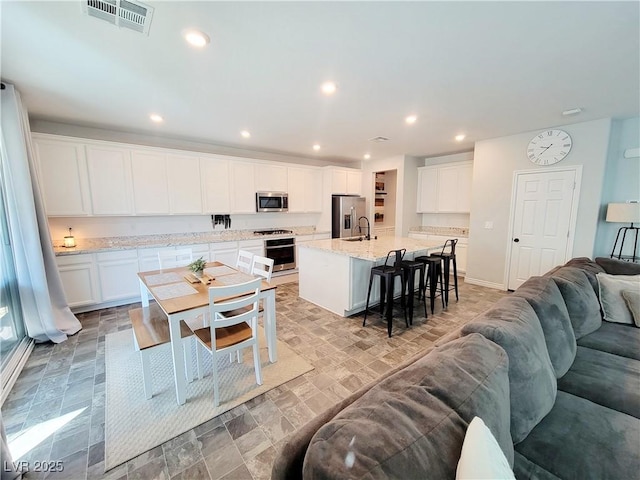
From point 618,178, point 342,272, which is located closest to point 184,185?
point 342,272

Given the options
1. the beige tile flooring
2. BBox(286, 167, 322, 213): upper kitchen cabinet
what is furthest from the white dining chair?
BBox(286, 167, 322, 213): upper kitchen cabinet

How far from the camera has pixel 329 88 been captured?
2.62 metres

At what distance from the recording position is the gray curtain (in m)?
2.56

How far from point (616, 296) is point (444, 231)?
4.05 m

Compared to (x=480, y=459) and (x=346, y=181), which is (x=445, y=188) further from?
(x=480, y=459)

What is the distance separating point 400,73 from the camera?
2.33 meters


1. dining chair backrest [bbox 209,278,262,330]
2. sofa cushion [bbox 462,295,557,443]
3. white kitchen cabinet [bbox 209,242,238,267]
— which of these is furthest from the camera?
white kitchen cabinet [bbox 209,242,238,267]

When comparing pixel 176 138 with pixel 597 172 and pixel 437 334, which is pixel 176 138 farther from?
pixel 597 172

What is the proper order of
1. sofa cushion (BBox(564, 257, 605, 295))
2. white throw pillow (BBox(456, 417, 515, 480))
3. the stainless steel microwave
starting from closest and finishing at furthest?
white throw pillow (BBox(456, 417, 515, 480))
sofa cushion (BBox(564, 257, 605, 295))
the stainless steel microwave

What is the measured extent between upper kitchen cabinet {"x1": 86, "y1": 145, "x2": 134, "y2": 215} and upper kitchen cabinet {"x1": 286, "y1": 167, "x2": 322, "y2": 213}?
2.85 meters

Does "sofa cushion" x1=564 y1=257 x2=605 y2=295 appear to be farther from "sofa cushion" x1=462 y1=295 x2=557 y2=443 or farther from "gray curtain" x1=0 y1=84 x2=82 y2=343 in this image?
"gray curtain" x1=0 y1=84 x2=82 y2=343

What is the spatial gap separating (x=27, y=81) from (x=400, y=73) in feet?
11.4

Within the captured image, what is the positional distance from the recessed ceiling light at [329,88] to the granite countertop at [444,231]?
4364 mm

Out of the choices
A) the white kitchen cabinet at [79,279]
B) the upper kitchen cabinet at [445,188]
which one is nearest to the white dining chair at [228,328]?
the white kitchen cabinet at [79,279]
